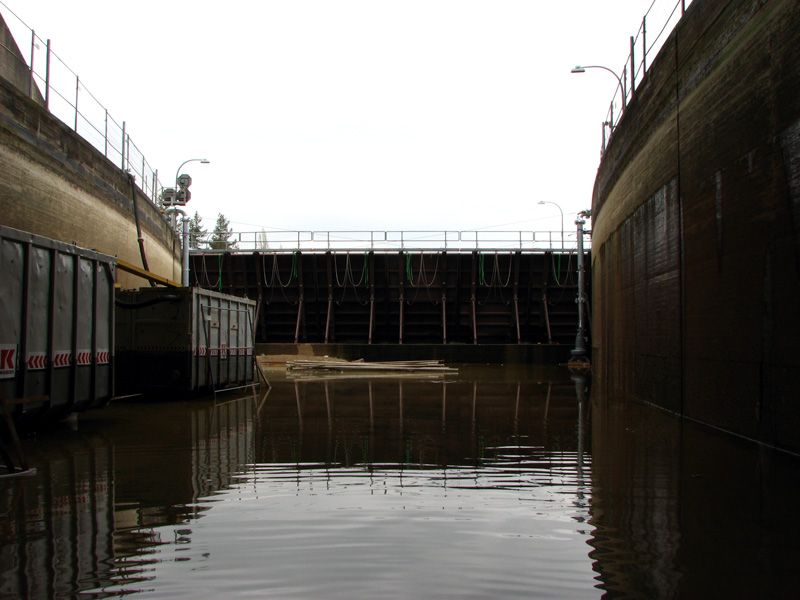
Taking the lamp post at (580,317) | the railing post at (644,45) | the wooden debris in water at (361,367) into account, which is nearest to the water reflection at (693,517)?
the railing post at (644,45)

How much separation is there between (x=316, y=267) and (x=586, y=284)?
1188 cm

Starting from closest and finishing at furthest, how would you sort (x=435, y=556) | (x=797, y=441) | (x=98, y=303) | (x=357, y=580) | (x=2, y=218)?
1. (x=357, y=580)
2. (x=435, y=556)
3. (x=797, y=441)
4. (x=98, y=303)
5. (x=2, y=218)

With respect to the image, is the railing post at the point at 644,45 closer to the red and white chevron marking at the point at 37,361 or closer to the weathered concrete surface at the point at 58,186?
the weathered concrete surface at the point at 58,186

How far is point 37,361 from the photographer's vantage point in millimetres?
7875

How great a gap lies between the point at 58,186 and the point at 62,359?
31.0 feet

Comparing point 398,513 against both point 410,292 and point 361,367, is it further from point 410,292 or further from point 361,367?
point 410,292

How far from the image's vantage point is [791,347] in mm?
6816

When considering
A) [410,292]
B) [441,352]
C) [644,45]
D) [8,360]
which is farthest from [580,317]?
[8,360]

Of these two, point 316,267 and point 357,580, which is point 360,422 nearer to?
point 357,580

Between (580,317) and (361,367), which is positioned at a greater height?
(580,317)

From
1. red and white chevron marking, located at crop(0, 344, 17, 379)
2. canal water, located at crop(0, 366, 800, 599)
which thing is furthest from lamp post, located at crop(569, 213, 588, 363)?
red and white chevron marking, located at crop(0, 344, 17, 379)

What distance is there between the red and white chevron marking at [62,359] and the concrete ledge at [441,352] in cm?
1935

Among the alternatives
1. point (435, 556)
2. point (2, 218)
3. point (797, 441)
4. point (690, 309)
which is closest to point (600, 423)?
point (690, 309)

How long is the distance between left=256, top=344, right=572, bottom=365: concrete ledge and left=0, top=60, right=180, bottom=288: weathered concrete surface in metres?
7.32
